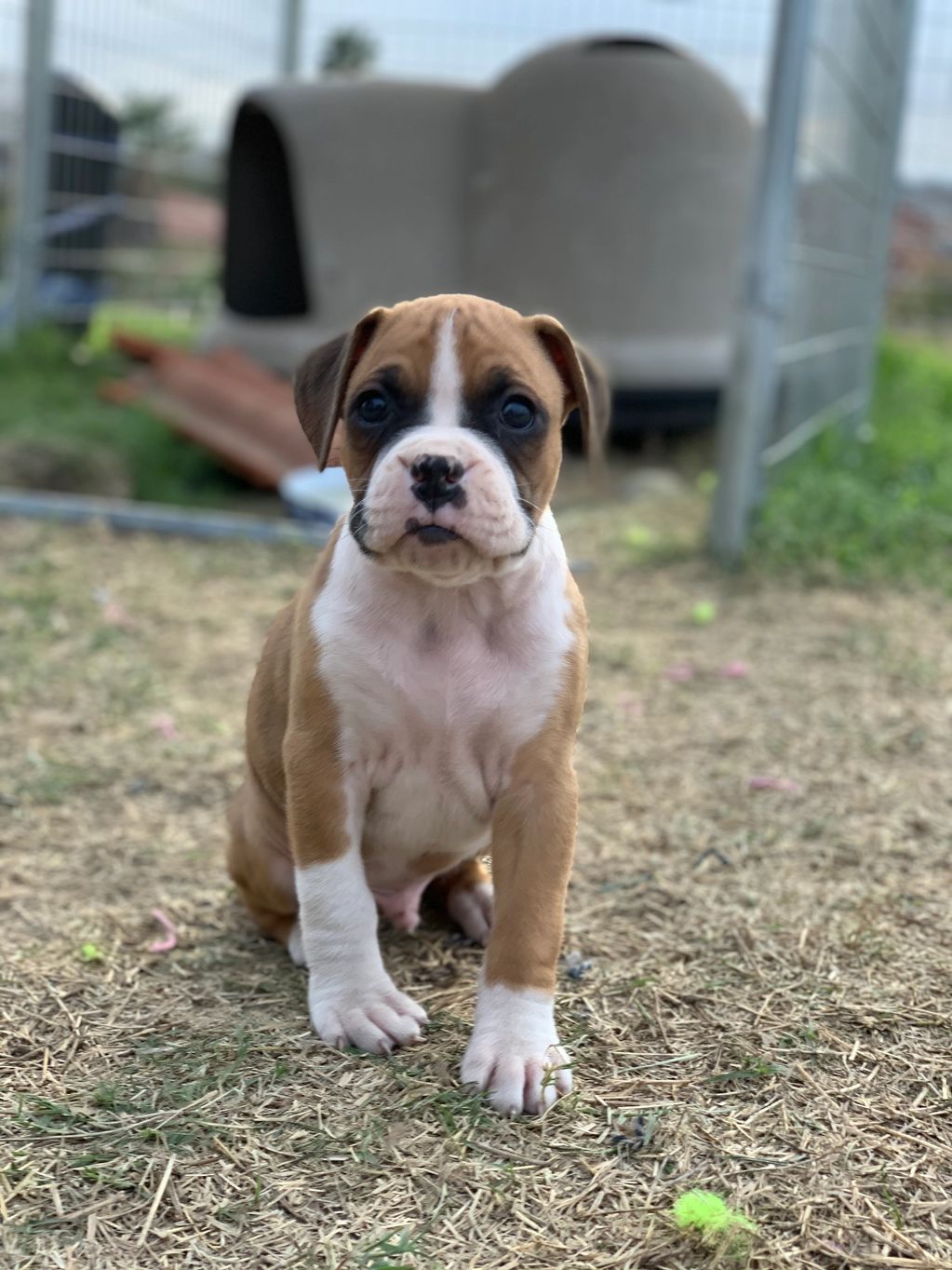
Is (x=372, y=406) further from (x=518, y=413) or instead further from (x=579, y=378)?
(x=579, y=378)

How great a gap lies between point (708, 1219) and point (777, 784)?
6.10 feet

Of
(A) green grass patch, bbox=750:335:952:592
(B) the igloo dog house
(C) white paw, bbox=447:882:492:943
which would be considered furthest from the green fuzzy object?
(B) the igloo dog house

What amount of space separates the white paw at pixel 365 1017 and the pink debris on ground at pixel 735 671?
2473 millimetres

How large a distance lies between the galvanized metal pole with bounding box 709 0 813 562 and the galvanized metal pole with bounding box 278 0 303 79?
6.46 metres

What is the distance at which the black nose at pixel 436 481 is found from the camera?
205 centimetres

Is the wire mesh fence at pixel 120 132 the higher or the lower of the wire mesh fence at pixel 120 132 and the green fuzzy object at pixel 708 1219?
the higher

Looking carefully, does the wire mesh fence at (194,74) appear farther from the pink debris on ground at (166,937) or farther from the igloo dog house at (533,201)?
the pink debris on ground at (166,937)

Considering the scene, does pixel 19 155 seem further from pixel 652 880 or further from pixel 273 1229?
pixel 273 1229

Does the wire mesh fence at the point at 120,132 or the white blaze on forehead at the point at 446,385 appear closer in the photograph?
the white blaze on forehead at the point at 446,385

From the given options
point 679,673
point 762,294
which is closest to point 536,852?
point 679,673

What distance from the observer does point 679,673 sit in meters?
4.55

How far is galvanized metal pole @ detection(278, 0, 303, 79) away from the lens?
435 inches

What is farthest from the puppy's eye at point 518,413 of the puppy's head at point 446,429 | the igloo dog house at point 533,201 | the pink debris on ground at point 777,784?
the igloo dog house at point 533,201

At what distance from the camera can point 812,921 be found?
2.79 m
